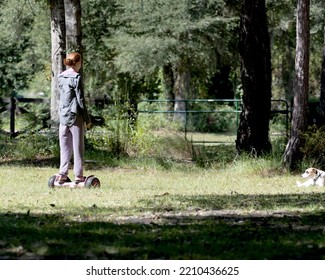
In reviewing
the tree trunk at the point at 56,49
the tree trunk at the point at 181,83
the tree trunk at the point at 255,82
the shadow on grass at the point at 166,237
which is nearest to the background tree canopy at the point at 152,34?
the tree trunk at the point at 181,83

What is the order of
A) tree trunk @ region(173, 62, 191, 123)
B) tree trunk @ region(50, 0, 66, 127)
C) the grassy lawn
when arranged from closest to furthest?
the grassy lawn
tree trunk @ region(50, 0, 66, 127)
tree trunk @ region(173, 62, 191, 123)

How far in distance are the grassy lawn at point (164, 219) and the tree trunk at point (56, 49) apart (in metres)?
5.76

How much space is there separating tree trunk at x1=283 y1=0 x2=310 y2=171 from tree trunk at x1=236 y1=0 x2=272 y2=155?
6.55ft

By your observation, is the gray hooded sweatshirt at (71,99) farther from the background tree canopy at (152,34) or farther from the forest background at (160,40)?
the background tree canopy at (152,34)

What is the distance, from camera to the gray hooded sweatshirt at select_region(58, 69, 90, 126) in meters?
13.4

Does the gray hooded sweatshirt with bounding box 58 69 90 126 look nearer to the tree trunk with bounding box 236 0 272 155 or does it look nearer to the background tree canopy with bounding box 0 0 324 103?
the tree trunk with bounding box 236 0 272 155

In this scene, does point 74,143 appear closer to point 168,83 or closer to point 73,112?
point 73,112

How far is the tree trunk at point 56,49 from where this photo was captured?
22.2 meters

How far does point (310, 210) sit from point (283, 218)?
93cm

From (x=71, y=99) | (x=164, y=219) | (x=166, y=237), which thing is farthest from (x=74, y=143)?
(x=166, y=237)

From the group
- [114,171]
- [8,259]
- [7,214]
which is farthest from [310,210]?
[114,171]

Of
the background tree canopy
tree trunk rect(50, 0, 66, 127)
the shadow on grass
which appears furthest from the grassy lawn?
the background tree canopy

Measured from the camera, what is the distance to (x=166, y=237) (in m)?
8.88

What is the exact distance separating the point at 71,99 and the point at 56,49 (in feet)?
29.6
